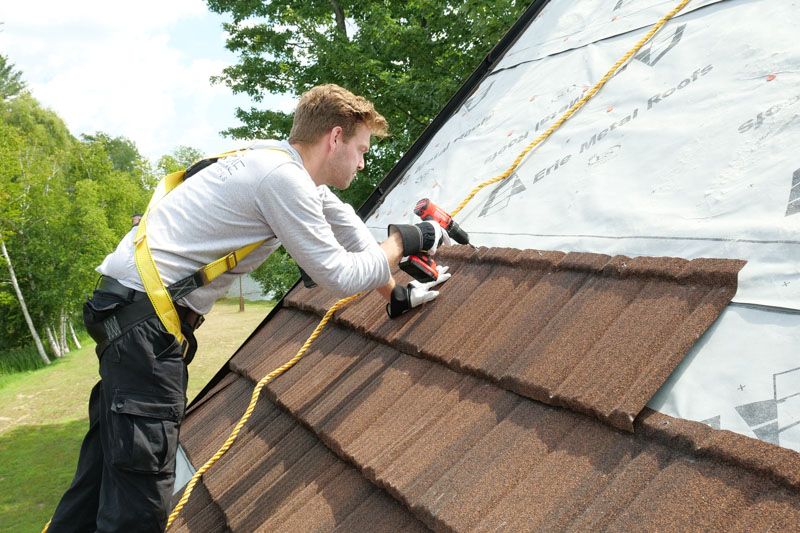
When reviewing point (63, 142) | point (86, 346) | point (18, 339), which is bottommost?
point (86, 346)

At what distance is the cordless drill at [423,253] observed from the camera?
2.19 m

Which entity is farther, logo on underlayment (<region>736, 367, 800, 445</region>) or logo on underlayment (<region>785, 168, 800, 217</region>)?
logo on underlayment (<region>785, 168, 800, 217</region>)

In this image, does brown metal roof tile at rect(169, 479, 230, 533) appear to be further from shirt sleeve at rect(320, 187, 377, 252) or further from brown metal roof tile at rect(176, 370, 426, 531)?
shirt sleeve at rect(320, 187, 377, 252)

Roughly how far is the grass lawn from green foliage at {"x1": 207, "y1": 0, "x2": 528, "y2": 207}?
6534 mm

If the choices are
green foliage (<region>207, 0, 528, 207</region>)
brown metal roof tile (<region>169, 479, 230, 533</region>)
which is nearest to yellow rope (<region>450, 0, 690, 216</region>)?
brown metal roof tile (<region>169, 479, 230, 533</region>)

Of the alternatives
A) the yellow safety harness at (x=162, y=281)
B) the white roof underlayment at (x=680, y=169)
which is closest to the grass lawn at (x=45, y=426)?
the yellow safety harness at (x=162, y=281)

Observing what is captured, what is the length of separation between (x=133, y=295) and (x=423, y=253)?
1084 millimetres

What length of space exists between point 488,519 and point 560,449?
9.1 inches

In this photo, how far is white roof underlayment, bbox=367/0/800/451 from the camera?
1.19 m

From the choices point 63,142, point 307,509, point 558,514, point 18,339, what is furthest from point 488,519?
point 63,142

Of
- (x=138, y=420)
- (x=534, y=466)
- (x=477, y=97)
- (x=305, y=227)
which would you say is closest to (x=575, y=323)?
(x=534, y=466)

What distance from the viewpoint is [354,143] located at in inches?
86.3

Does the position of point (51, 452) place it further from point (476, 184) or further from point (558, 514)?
point (558, 514)

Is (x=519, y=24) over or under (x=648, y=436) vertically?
over
